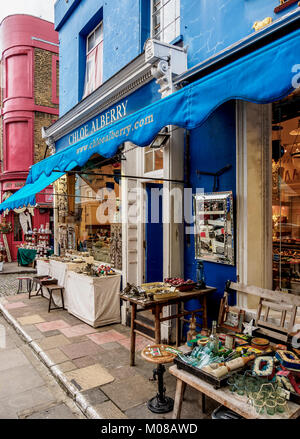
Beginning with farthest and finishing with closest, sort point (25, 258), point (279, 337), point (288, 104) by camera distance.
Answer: point (25, 258) → point (288, 104) → point (279, 337)

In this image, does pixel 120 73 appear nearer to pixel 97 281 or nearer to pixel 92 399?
pixel 97 281

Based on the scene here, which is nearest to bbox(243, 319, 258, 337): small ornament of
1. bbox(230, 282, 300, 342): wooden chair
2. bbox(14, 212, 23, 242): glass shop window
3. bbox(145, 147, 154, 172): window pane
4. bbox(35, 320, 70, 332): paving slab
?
bbox(230, 282, 300, 342): wooden chair

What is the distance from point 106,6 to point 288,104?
6174mm

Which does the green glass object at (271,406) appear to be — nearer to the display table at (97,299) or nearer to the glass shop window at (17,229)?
the display table at (97,299)

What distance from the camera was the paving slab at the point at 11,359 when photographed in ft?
16.3

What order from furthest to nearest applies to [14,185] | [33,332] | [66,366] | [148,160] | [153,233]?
[14,185]
[153,233]
[148,160]
[33,332]
[66,366]

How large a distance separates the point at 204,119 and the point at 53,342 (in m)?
4.76

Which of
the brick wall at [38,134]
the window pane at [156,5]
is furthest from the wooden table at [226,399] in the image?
the brick wall at [38,134]

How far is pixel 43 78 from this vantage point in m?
18.2

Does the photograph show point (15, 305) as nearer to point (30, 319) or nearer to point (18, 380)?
point (30, 319)

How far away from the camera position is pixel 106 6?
321 inches

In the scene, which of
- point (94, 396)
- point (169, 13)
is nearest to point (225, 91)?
point (94, 396)

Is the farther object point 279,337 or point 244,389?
point 279,337
